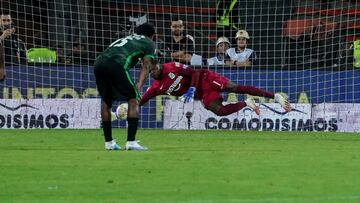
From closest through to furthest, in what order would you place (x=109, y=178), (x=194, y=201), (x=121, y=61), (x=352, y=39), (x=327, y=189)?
(x=194, y=201)
(x=327, y=189)
(x=109, y=178)
(x=121, y=61)
(x=352, y=39)

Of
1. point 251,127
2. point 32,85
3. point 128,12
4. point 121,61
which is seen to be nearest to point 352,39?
point 251,127

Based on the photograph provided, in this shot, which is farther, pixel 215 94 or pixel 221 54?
pixel 221 54

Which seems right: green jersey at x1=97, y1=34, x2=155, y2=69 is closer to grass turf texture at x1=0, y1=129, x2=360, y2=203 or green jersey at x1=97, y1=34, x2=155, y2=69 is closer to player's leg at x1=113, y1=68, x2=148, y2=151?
player's leg at x1=113, y1=68, x2=148, y2=151

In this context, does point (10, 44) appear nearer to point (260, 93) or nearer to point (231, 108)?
point (231, 108)

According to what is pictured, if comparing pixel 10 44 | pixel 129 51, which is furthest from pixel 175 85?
pixel 129 51

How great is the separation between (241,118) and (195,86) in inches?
120

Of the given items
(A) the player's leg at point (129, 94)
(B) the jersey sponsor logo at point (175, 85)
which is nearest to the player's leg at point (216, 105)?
(B) the jersey sponsor logo at point (175, 85)

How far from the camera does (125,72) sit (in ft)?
51.0

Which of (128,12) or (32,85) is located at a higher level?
(128,12)

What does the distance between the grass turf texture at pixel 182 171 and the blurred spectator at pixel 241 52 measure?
6505mm

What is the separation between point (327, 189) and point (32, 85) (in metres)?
15.2

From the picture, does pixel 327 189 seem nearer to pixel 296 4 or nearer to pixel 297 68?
pixel 297 68

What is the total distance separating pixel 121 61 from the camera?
15.6 m

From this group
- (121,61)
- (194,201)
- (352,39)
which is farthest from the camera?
(352,39)
